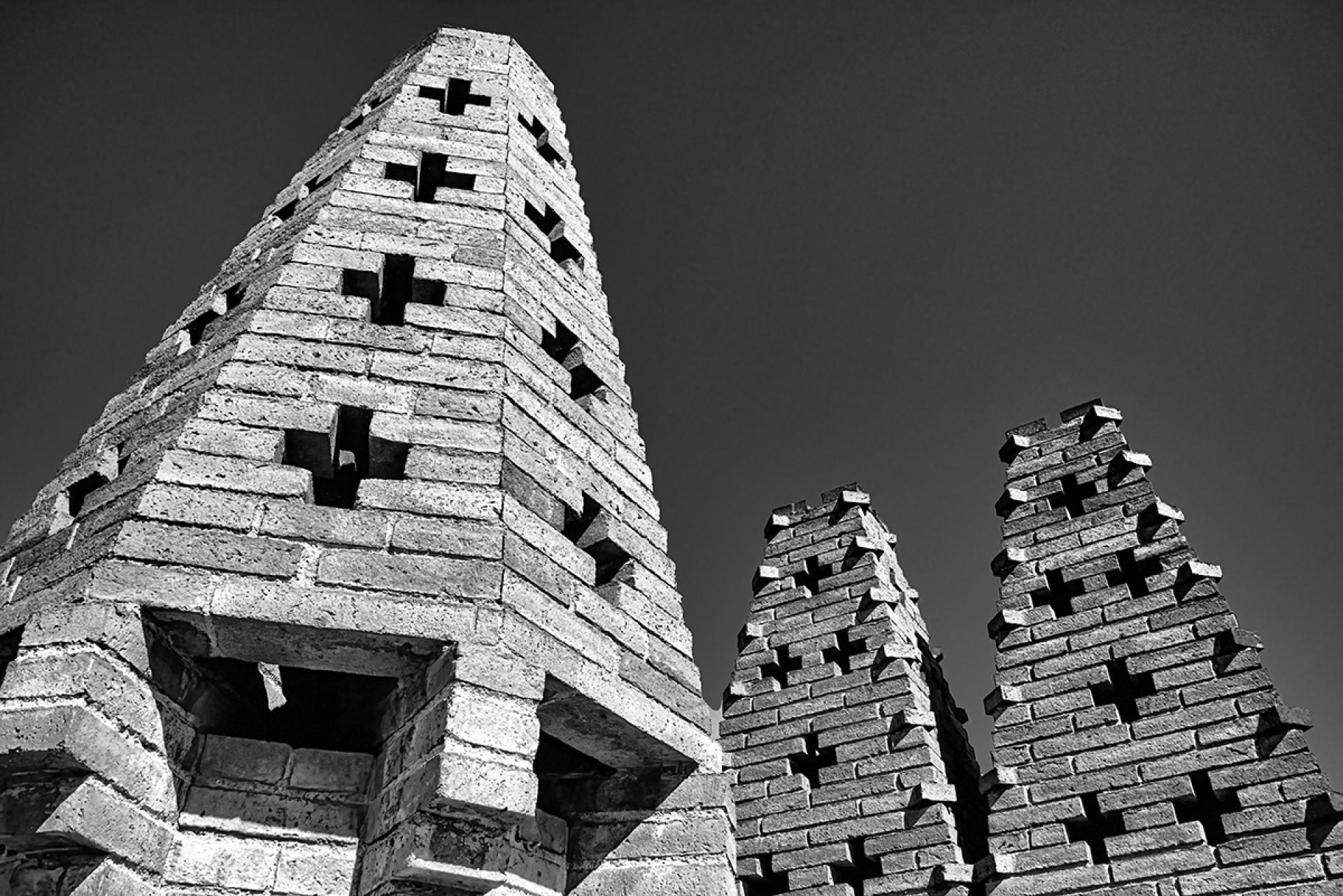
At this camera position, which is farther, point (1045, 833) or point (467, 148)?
point (1045, 833)

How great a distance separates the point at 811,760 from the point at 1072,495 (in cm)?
386

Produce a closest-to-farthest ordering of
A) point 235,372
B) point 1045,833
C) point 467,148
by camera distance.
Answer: point 235,372 < point 467,148 < point 1045,833

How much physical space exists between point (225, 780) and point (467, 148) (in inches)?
Answer: 194

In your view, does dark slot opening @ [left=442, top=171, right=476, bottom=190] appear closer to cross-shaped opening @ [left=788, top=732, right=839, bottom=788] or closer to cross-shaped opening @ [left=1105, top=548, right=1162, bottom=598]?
cross-shaped opening @ [left=788, top=732, right=839, bottom=788]

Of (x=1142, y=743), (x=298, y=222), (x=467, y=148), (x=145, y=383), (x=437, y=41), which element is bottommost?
(x=1142, y=743)

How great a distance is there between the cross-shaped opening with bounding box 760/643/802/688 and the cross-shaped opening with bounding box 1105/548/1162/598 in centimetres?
328

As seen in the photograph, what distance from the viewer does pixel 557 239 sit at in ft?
25.5

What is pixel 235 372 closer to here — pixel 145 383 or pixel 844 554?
pixel 145 383

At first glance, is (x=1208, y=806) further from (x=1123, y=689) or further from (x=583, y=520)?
(x=583, y=520)

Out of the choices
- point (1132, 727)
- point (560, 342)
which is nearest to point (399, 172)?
point (560, 342)

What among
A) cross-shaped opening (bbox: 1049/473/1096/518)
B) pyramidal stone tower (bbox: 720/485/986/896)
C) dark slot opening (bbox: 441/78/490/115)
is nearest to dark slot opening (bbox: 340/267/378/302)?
dark slot opening (bbox: 441/78/490/115)

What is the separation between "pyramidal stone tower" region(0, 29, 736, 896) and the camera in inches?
160

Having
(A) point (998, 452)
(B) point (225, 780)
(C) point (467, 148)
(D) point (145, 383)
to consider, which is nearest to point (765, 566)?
(A) point (998, 452)

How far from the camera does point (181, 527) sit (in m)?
4.59
